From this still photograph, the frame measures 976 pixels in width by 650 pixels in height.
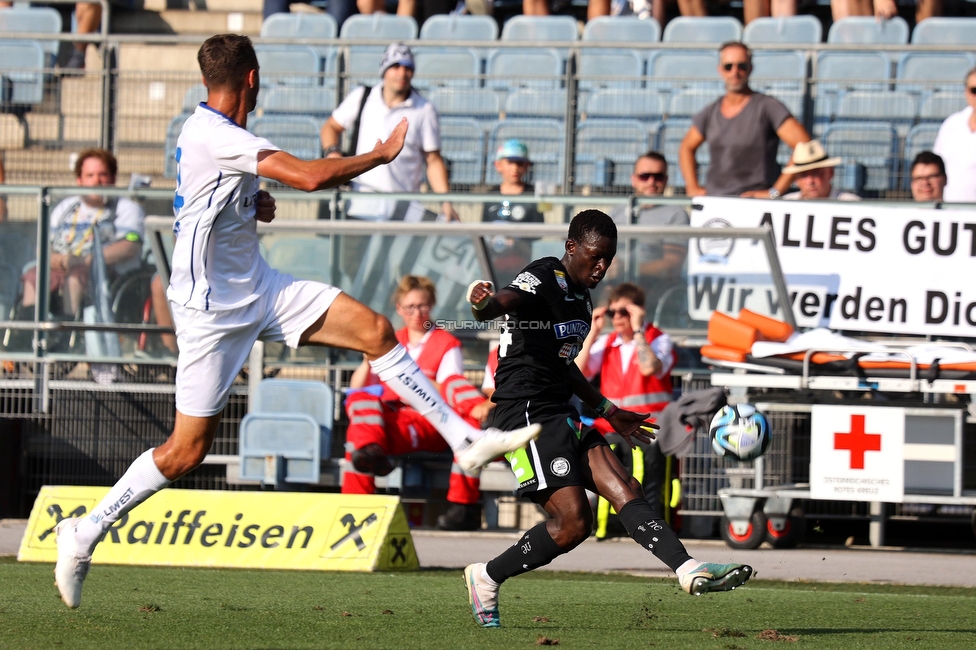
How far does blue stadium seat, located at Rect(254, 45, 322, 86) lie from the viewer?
14688 mm

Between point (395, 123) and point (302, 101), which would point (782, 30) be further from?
point (302, 101)

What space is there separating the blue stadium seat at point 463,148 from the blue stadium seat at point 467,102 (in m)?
Result: 0.13

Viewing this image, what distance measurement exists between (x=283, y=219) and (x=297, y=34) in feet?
18.2

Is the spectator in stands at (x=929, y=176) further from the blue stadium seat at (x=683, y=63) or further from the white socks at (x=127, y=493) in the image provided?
the white socks at (x=127, y=493)

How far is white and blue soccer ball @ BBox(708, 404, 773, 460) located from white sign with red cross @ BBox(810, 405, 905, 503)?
2127 millimetres

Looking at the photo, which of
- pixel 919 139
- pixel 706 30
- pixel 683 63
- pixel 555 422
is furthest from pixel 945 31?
pixel 555 422

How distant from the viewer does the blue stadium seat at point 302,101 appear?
1434 cm

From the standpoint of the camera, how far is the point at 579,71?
571 inches

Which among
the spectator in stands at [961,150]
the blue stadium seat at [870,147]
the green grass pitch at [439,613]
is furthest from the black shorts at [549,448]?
the blue stadium seat at [870,147]

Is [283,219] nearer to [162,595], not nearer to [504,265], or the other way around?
[504,265]

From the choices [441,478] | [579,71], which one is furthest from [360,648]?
[579,71]

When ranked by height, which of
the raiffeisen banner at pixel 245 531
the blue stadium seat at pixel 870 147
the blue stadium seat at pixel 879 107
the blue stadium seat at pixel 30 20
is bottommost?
the raiffeisen banner at pixel 245 531

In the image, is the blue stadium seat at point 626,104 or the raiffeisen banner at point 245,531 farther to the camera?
the blue stadium seat at point 626,104

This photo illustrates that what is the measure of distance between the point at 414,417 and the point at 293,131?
4.93 meters
